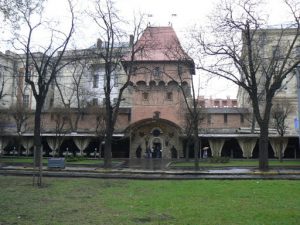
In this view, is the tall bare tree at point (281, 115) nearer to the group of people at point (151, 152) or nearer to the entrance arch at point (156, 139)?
the entrance arch at point (156, 139)

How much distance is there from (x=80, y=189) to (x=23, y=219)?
21.5 ft

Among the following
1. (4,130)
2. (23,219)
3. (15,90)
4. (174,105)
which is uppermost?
(15,90)

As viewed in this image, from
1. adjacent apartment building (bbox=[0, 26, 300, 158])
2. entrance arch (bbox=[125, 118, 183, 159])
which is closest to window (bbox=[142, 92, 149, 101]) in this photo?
adjacent apartment building (bbox=[0, 26, 300, 158])

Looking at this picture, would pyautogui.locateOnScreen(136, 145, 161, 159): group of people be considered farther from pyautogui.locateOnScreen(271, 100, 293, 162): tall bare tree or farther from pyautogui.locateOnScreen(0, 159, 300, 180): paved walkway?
pyautogui.locateOnScreen(0, 159, 300, 180): paved walkway

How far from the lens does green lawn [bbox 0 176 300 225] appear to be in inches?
375

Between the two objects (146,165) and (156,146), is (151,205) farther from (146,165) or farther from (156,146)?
(156,146)

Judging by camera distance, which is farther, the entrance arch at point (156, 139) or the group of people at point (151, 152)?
the entrance arch at point (156, 139)

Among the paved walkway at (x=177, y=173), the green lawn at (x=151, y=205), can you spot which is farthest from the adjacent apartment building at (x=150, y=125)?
the green lawn at (x=151, y=205)

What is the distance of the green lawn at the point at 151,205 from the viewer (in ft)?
31.2

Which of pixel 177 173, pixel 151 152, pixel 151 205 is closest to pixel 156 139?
pixel 151 152

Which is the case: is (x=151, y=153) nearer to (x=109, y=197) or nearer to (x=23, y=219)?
(x=109, y=197)

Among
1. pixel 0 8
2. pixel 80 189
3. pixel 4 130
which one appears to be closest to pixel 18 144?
pixel 4 130

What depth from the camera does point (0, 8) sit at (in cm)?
1211

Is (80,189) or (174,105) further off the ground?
(174,105)
